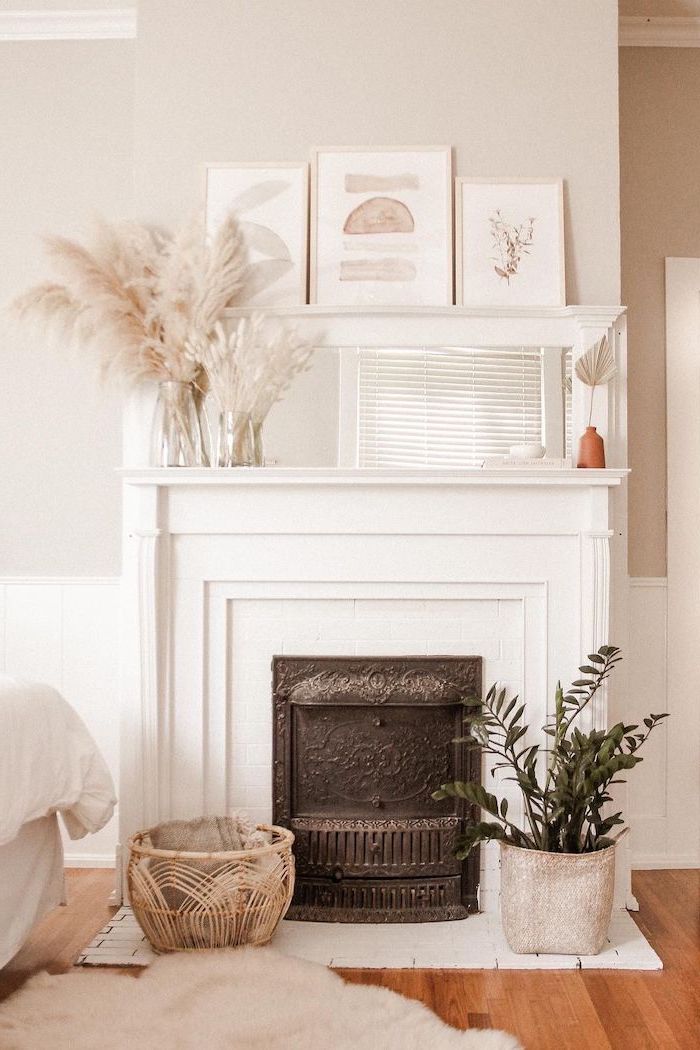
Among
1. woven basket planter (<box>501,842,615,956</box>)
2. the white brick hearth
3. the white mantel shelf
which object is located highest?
the white mantel shelf

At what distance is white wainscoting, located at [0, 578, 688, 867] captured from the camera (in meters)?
3.36

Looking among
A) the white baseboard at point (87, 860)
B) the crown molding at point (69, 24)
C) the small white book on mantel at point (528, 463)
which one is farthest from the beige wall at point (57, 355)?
the small white book on mantel at point (528, 463)

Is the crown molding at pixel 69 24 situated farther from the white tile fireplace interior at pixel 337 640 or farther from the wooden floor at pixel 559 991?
the wooden floor at pixel 559 991

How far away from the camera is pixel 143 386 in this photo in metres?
3.04

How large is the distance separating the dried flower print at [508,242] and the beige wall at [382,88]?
0.14 m

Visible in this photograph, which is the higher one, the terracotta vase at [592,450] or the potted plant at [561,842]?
the terracotta vase at [592,450]

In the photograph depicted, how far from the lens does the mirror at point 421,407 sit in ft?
9.66

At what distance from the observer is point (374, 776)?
2896 mm

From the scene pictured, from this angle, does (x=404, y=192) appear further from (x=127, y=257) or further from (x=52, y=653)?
Result: (x=52, y=653)

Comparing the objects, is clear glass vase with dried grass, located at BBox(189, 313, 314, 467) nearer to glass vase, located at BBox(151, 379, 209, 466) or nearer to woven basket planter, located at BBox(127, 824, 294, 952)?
glass vase, located at BBox(151, 379, 209, 466)

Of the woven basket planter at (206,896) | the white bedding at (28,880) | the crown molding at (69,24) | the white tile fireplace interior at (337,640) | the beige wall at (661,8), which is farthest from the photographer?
the crown molding at (69,24)

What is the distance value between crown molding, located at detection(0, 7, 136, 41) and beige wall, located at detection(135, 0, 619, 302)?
0.41 metres

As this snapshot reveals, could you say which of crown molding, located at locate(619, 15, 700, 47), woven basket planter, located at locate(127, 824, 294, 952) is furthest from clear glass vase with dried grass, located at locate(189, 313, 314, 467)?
crown molding, located at locate(619, 15, 700, 47)

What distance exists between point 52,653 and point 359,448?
4.42ft
